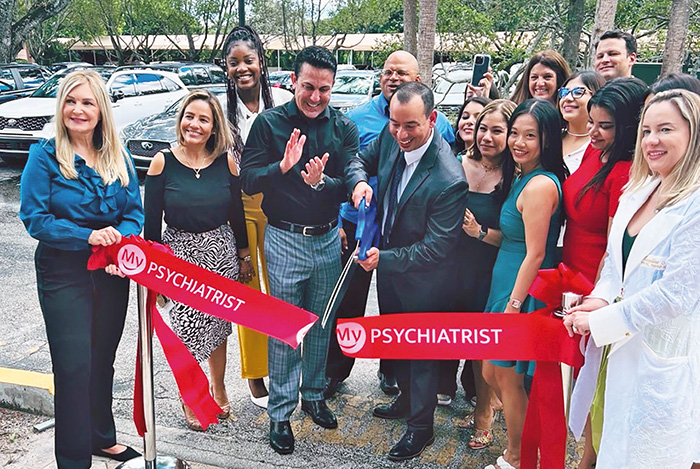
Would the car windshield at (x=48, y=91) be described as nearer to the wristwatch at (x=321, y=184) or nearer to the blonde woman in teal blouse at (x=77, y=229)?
the blonde woman in teal blouse at (x=77, y=229)

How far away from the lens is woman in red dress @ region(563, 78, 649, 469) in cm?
290

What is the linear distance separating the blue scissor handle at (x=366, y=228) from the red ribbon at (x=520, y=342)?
49cm

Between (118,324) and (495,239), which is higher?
(495,239)

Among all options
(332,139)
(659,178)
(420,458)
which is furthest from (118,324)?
(659,178)

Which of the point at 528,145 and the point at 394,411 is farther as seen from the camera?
the point at 394,411

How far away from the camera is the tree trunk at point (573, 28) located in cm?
1306

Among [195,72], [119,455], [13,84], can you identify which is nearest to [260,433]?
[119,455]

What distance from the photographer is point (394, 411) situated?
3980 millimetres

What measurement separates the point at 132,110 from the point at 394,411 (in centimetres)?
1062

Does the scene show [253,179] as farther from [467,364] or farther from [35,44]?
[35,44]

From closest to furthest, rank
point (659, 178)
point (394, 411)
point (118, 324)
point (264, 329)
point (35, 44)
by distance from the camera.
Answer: point (659, 178) < point (264, 329) < point (118, 324) < point (394, 411) < point (35, 44)

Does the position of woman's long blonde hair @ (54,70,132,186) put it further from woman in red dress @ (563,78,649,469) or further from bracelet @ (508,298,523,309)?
woman in red dress @ (563,78,649,469)

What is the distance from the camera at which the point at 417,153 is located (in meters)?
3.29

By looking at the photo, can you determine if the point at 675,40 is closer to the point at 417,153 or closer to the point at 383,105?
the point at 383,105
